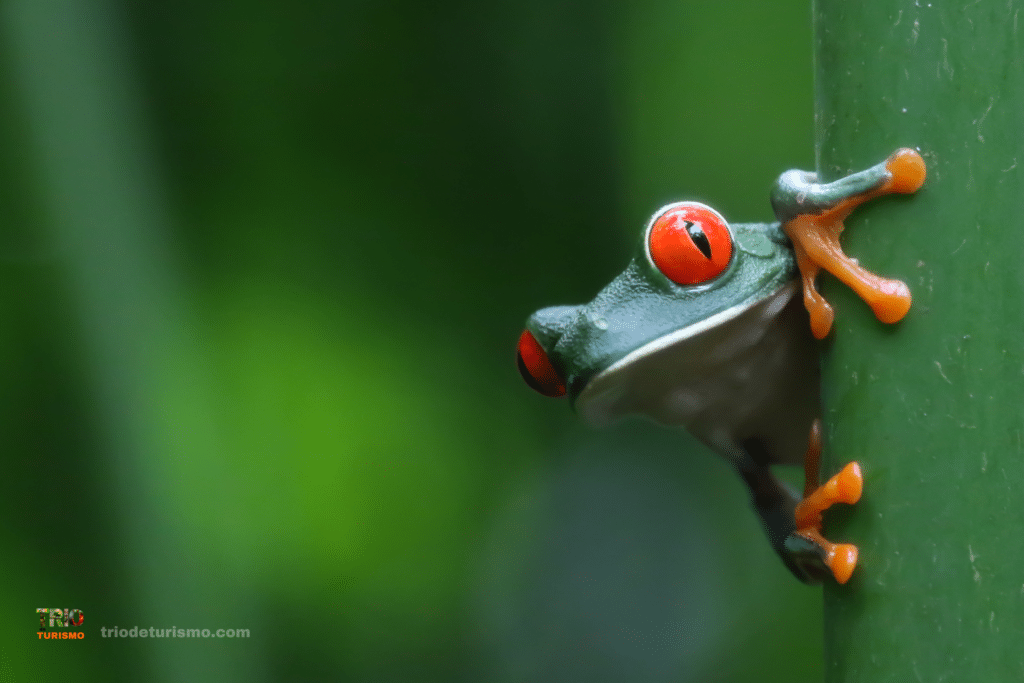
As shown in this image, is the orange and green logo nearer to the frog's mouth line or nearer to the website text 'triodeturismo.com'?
the website text 'triodeturismo.com'

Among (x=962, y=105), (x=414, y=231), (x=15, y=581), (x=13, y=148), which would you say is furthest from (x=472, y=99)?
(x=962, y=105)

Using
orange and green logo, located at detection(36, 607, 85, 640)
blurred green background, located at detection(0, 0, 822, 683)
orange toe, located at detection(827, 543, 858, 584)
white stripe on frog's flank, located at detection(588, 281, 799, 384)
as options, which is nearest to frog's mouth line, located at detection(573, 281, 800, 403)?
white stripe on frog's flank, located at detection(588, 281, 799, 384)

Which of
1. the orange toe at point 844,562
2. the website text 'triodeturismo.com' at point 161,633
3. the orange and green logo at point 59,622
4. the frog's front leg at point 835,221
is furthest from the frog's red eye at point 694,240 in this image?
the orange and green logo at point 59,622

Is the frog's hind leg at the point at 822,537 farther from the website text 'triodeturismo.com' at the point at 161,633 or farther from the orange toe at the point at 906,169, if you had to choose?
the website text 'triodeturismo.com' at the point at 161,633

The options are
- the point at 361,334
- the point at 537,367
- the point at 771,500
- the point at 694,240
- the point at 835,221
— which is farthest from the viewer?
the point at 361,334

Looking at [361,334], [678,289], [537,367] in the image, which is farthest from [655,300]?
[361,334]

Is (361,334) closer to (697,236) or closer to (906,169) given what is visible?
(697,236)
